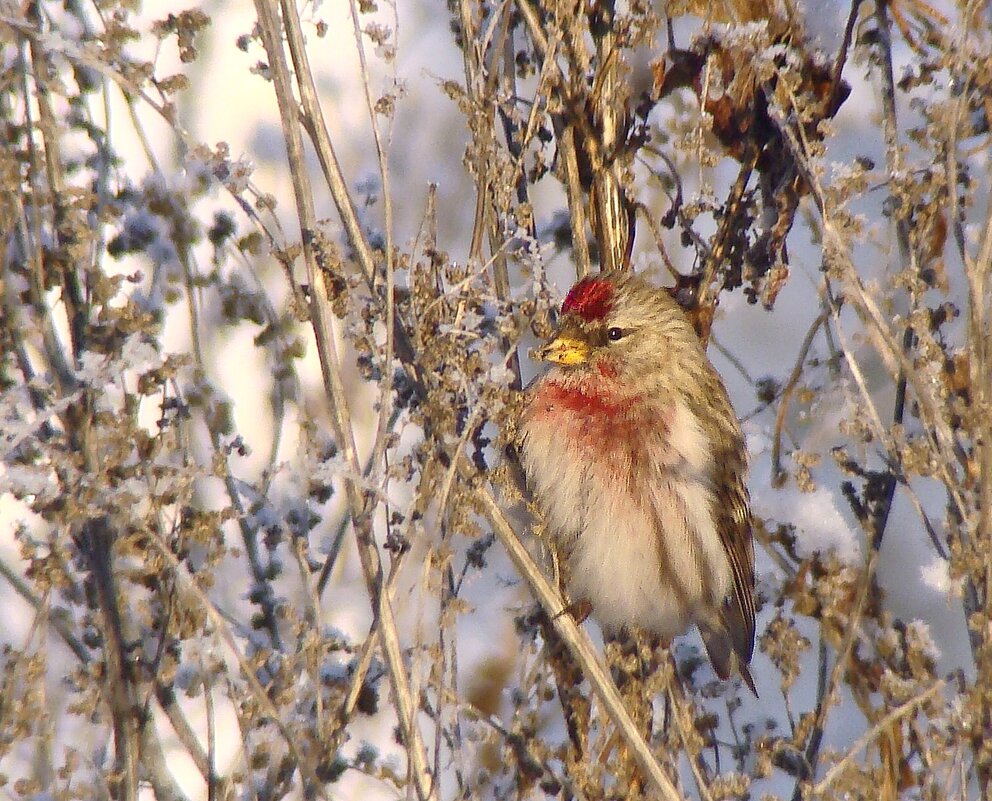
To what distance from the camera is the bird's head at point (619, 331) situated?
2.77 meters

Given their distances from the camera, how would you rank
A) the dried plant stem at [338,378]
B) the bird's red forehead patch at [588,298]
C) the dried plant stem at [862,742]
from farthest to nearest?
the bird's red forehead patch at [588,298] < the dried plant stem at [862,742] < the dried plant stem at [338,378]

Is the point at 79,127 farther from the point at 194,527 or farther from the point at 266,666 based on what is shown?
the point at 266,666

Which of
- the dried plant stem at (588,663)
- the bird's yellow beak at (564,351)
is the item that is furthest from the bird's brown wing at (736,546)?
the dried plant stem at (588,663)

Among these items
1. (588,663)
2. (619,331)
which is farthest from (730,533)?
(588,663)

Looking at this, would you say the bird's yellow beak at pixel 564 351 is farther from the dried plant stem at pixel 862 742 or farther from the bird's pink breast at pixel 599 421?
the dried plant stem at pixel 862 742

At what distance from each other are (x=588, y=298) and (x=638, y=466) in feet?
1.44

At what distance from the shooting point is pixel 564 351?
2.78 meters

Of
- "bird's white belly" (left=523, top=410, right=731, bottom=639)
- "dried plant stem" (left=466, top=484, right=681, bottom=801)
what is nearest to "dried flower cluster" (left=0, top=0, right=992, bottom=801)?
"dried plant stem" (left=466, top=484, right=681, bottom=801)

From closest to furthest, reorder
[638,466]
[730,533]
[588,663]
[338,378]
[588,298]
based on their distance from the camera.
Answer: [338,378], [588,663], [588,298], [638,466], [730,533]

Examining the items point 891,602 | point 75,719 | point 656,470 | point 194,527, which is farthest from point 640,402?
point 75,719

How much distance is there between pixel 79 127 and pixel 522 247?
1231 mm

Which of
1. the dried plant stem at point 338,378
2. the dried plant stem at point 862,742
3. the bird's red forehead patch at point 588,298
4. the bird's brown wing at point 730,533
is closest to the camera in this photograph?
the dried plant stem at point 338,378

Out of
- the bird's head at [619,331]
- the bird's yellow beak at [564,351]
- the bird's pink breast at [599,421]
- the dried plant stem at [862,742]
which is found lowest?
the dried plant stem at [862,742]

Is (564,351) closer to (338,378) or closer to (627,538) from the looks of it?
(627,538)
